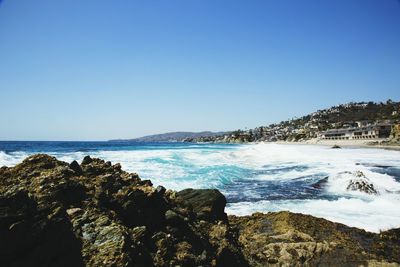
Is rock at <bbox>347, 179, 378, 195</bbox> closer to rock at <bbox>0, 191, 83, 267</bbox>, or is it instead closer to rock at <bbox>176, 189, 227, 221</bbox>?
rock at <bbox>176, 189, 227, 221</bbox>

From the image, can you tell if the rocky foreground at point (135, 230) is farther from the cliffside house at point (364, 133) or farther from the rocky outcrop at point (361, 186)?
the cliffside house at point (364, 133)

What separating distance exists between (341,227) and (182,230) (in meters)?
5.77

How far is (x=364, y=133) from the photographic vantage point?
103m

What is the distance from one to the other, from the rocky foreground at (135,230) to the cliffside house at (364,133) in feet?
325

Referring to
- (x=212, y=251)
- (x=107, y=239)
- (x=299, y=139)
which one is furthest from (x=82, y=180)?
(x=299, y=139)

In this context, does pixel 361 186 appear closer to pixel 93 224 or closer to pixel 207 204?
pixel 207 204

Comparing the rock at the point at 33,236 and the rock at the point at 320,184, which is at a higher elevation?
the rock at the point at 33,236

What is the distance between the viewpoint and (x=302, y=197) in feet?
50.4

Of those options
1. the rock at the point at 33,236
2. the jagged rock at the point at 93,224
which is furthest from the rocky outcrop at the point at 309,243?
the rock at the point at 33,236

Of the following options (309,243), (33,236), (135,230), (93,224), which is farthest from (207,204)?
(33,236)

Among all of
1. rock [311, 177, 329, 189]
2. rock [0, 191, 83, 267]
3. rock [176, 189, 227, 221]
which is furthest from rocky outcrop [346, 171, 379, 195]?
rock [0, 191, 83, 267]

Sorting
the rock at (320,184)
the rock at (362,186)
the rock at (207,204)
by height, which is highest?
the rock at (207,204)

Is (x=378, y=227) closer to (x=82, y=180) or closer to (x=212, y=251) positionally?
(x=212, y=251)

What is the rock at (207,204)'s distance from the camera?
7.68m
